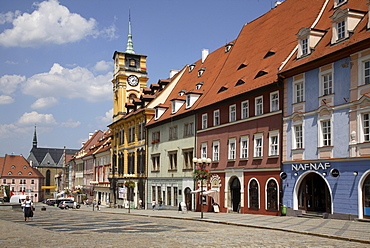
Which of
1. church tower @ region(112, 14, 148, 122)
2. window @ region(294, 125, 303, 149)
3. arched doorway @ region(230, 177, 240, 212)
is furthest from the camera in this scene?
church tower @ region(112, 14, 148, 122)

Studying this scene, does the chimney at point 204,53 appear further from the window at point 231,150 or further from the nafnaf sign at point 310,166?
the nafnaf sign at point 310,166

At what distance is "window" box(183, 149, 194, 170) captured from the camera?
153ft

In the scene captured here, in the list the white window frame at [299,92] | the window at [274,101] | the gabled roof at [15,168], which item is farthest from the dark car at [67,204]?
the gabled roof at [15,168]

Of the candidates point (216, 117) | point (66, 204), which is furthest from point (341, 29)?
point (66, 204)

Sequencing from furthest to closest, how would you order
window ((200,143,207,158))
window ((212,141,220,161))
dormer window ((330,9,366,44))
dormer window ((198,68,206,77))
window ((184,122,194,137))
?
dormer window ((198,68,206,77)), window ((184,122,194,137)), window ((200,143,207,158)), window ((212,141,220,161)), dormer window ((330,9,366,44))

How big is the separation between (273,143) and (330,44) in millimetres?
8266

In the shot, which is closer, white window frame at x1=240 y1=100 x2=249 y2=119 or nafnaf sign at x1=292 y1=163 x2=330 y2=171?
nafnaf sign at x1=292 y1=163 x2=330 y2=171

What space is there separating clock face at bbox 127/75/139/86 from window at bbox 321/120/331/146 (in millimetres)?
47486

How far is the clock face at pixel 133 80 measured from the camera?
72.8 m

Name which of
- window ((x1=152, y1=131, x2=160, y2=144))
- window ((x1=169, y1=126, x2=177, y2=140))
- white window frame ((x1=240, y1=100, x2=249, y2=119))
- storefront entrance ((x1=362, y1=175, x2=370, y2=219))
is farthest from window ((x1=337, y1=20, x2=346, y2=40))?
window ((x1=152, y1=131, x2=160, y2=144))

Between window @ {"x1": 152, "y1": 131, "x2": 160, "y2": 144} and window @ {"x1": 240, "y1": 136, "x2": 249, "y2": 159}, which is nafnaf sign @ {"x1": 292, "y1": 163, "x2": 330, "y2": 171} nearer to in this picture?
window @ {"x1": 240, "y1": 136, "x2": 249, "y2": 159}

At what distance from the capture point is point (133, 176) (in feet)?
202

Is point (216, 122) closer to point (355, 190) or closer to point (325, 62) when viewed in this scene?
point (325, 62)

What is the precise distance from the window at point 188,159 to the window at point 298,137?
1671 cm
